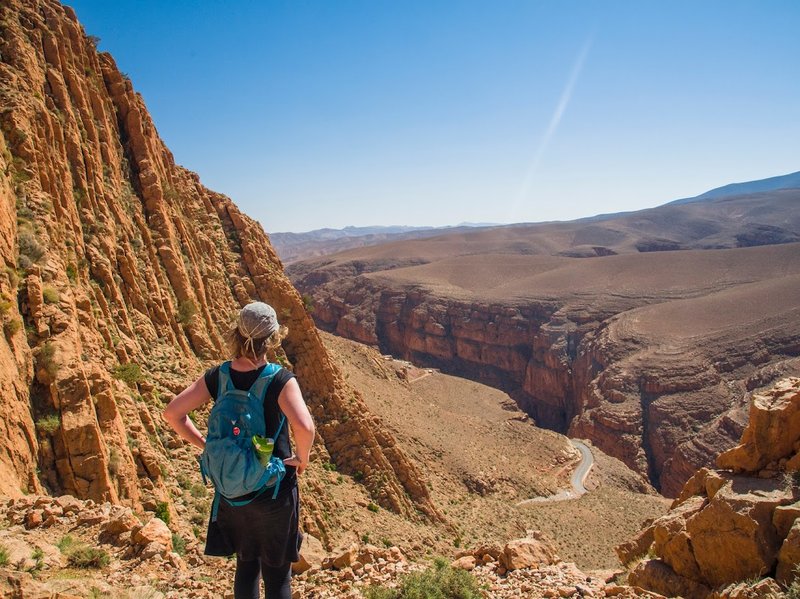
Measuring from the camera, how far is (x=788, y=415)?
8.20 metres

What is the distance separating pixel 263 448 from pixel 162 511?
703 centimetres

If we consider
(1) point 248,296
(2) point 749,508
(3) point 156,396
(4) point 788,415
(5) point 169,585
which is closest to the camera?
(5) point 169,585

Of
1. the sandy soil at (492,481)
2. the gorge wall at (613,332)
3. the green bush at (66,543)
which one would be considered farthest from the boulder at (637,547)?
the gorge wall at (613,332)

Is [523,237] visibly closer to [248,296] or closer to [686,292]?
[686,292]

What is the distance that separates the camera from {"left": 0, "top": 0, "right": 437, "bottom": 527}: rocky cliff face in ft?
27.7

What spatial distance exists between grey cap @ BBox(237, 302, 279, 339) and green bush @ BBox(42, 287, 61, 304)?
787 centimetres

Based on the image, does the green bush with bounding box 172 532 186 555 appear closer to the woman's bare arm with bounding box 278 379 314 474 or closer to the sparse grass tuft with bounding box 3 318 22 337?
the sparse grass tuft with bounding box 3 318 22 337

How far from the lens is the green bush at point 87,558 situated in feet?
18.6

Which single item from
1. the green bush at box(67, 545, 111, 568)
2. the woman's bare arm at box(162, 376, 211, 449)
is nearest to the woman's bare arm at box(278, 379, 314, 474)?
the woman's bare arm at box(162, 376, 211, 449)

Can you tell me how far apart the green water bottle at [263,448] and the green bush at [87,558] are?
3.56 meters

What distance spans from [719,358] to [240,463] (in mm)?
51967

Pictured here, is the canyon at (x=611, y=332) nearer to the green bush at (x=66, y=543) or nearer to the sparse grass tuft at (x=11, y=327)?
the sparse grass tuft at (x=11, y=327)

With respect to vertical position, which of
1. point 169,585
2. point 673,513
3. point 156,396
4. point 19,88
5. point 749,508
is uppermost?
point 19,88

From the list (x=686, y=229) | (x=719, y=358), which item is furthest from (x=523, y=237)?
(x=719, y=358)
